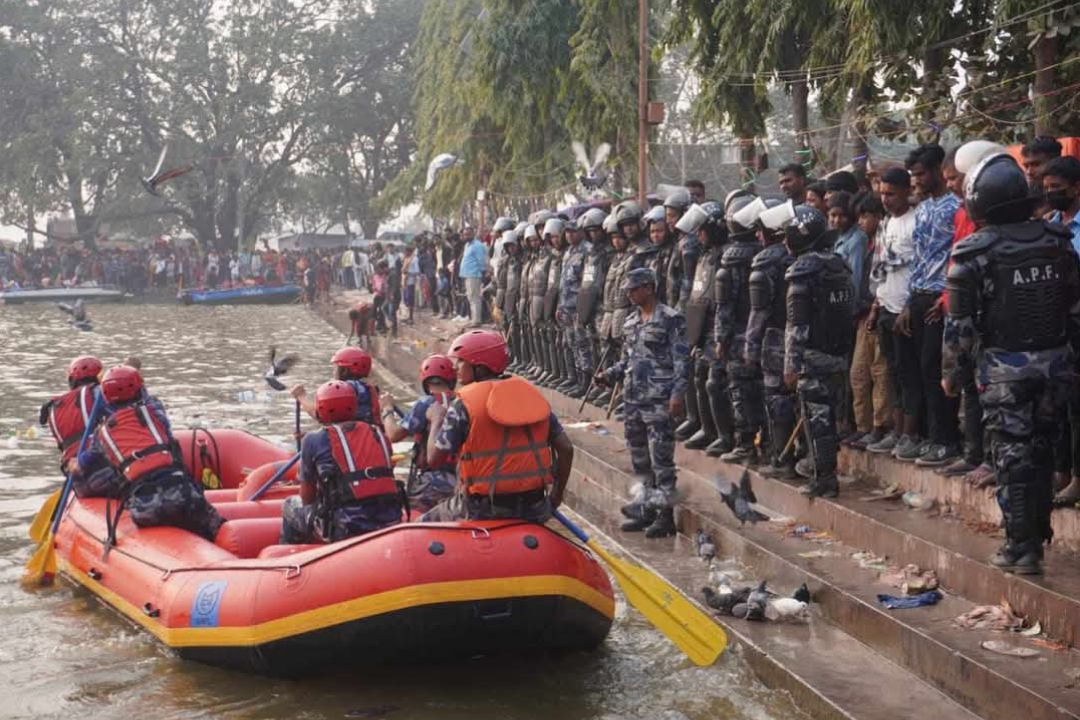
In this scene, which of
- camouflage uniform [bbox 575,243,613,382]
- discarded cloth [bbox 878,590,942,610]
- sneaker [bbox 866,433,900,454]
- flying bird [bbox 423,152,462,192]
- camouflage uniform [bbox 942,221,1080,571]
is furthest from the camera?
flying bird [bbox 423,152,462,192]

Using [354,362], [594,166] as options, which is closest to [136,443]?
[354,362]

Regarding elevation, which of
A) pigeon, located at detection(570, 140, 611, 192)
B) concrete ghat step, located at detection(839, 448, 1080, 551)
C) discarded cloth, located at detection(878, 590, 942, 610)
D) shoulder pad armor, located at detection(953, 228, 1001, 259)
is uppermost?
pigeon, located at detection(570, 140, 611, 192)

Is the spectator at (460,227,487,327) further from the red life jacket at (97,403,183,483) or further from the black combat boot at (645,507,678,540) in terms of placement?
the red life jacket at (97,403,183,483)

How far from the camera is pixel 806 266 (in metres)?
9.09

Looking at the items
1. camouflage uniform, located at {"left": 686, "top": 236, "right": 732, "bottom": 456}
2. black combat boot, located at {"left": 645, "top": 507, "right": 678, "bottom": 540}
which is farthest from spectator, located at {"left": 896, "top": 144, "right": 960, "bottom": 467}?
camouflage uniform, located at {"left": 686, "top": 236, "right": 732, "bottom": 456}

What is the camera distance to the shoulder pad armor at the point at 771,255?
973 cm

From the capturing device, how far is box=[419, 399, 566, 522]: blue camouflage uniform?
23.8ft

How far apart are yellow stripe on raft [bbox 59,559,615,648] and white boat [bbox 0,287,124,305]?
38835 millimetres

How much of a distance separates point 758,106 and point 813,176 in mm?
1037

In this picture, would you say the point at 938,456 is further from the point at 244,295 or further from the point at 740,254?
the point at 244,295

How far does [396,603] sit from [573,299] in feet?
28.3

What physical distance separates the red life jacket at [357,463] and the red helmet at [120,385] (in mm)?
1922

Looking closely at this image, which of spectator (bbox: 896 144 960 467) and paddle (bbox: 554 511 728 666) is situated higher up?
spectator (bbox: 896 144 960 467)

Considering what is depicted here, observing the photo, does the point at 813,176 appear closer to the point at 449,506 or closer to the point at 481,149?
the point at 449,506
